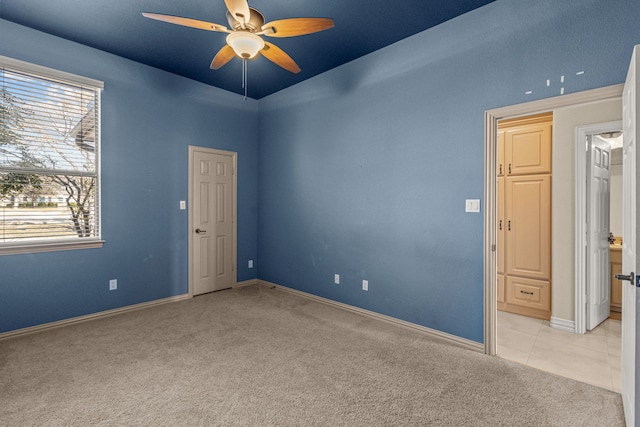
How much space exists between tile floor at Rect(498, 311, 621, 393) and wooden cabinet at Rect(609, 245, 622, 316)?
0.23 meters

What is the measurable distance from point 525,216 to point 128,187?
464cm

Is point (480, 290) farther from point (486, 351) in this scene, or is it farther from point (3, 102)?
point (3, 102)

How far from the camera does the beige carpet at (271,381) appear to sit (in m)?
1.95

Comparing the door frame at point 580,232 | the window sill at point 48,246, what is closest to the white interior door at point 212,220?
the window sill at point 48,246

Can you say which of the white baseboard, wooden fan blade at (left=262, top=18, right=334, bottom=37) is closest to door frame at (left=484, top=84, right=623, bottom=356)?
the white baseboard

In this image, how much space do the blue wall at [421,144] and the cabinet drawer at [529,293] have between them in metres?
1.40

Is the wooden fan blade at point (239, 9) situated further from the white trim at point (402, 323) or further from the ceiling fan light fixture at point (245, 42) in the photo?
the white trim at point (402, 323)

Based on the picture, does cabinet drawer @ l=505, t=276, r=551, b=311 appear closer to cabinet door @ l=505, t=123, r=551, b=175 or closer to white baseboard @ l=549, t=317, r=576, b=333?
white baseboard @ l=549, t=317, r=576, b=333

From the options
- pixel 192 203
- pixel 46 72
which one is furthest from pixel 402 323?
pixel 46 72

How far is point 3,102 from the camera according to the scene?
9.88ft

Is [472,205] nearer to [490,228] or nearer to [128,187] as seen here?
[490,228]

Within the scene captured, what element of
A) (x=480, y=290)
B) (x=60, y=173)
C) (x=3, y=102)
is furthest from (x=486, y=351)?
(x=3, y=102)

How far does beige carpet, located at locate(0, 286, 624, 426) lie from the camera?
195 cm

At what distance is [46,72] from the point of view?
10.5 feet
